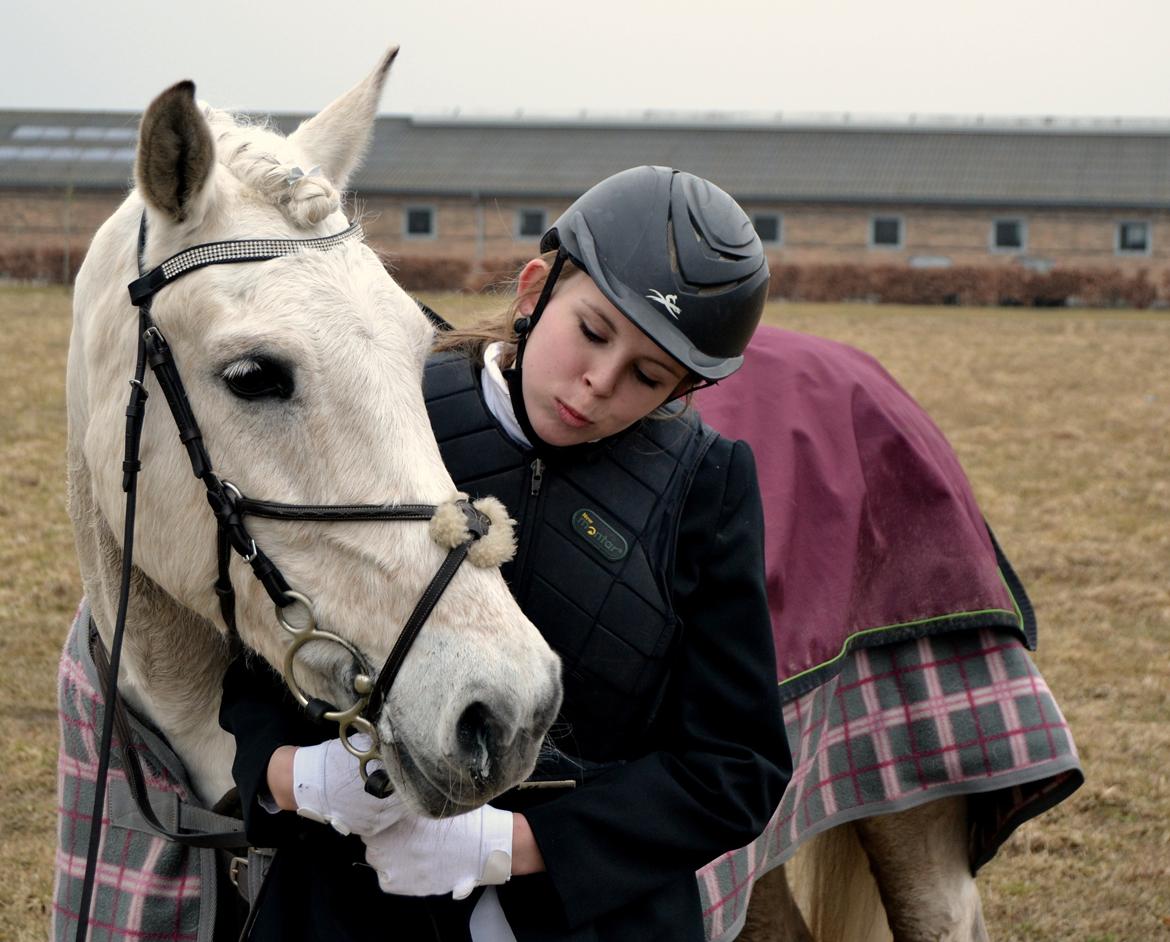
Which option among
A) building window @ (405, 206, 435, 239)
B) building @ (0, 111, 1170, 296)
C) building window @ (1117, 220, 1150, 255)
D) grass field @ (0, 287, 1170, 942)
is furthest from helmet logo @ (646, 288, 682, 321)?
building window @ (1117, 220, 1150, 255)

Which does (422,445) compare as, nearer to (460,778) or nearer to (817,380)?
(460,778)

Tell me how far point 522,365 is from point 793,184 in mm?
38762

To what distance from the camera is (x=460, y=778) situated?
171 centimetres

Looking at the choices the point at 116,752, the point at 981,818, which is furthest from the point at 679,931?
the point at 981,818

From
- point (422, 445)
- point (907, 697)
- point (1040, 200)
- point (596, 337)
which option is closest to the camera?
point (422, 445)

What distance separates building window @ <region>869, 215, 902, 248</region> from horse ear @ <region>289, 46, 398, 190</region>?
1488 inches

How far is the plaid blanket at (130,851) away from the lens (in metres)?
2.28

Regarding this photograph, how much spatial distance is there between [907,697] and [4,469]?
7.72 meters

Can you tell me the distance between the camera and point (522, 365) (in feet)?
6.92

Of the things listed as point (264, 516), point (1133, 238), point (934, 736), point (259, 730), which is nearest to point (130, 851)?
point (259, 730)

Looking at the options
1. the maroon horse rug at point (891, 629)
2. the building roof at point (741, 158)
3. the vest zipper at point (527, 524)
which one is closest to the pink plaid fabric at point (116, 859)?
the vest zipper at point (527, 524)

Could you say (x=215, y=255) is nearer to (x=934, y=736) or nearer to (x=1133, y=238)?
(x=934, y=736)

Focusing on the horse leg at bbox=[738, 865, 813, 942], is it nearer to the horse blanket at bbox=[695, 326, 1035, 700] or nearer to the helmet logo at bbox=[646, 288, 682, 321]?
the horse blanket at bbox=[695, 326, 1035, 700]

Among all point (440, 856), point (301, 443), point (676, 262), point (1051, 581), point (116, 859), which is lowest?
point (1051, 581)
